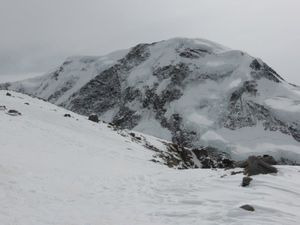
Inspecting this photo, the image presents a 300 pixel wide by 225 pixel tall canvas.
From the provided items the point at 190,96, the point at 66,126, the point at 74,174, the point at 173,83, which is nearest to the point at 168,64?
the point at 173,83

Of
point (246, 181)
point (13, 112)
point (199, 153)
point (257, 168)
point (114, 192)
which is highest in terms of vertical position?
point (13, 112)

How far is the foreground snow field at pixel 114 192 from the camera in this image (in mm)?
15297

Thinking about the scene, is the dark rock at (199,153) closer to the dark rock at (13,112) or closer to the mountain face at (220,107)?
the dark rock at (13,112)

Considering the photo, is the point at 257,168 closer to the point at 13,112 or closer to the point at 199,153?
the point at 13,112

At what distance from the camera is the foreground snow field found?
50.2ft

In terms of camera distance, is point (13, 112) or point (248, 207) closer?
point (248, 207)

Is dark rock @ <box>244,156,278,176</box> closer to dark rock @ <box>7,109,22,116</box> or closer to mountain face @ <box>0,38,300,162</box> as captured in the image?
dark rock @ <box>7,109,22,116</box>

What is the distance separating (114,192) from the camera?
2003 cm

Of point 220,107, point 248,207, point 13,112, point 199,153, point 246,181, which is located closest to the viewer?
point 248,207

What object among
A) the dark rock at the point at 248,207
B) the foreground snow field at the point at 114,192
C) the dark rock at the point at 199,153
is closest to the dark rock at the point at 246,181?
the foreground snow field at the point at 114,192

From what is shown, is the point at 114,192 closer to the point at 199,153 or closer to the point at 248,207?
the point at 248,207

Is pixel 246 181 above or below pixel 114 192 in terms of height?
above

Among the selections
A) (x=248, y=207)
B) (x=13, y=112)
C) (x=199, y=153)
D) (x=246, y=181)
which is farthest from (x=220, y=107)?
(x=248, y=207)

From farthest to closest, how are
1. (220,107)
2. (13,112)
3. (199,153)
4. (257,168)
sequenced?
(220,107) < (199,153) < (13,112) < (257,168)
